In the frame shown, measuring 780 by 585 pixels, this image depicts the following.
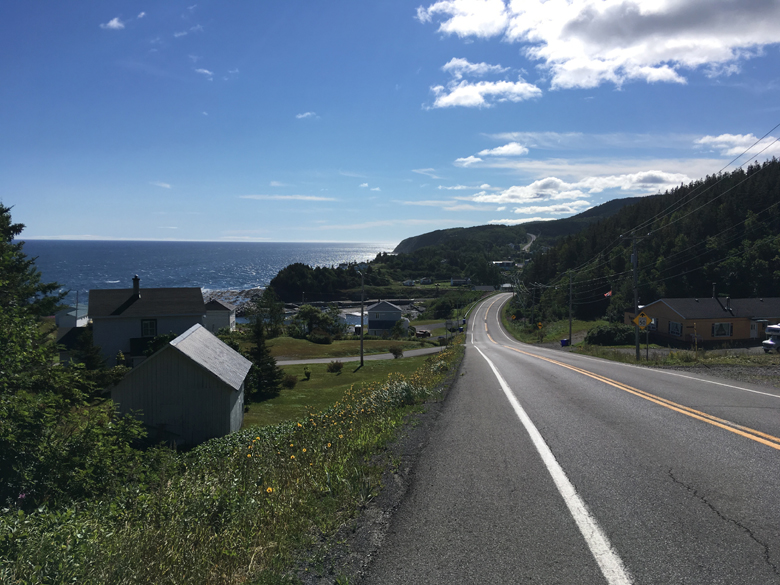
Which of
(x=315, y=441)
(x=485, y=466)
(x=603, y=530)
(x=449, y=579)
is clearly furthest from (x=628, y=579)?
(x=315, y=441)

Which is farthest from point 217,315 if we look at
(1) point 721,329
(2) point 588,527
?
(2) point 588,527

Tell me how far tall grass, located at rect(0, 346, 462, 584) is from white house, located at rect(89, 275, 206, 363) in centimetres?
3513

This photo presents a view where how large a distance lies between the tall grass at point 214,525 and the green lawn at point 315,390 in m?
10.8

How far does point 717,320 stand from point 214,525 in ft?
210

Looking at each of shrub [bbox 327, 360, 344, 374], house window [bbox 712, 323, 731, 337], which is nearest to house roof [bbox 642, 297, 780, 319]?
house window [bbox 712, 323, 731, 337]

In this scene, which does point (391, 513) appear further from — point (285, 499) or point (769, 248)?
point (769, 248)

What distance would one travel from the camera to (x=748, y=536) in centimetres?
395

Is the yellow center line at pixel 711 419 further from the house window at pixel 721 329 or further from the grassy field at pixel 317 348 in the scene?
the house window at pixel 721 329

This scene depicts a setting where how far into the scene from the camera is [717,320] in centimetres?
5453

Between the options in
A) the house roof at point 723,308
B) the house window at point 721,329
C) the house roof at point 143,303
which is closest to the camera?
the house roof at point 143,303

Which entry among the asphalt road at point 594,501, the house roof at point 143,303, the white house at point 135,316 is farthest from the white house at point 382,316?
the asphalt road at point 594,501

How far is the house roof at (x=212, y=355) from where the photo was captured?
2014 cm

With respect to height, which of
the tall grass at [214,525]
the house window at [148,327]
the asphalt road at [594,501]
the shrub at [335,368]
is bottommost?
the shrub at [335,368]

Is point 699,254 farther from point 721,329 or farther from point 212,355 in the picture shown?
point 212,355
